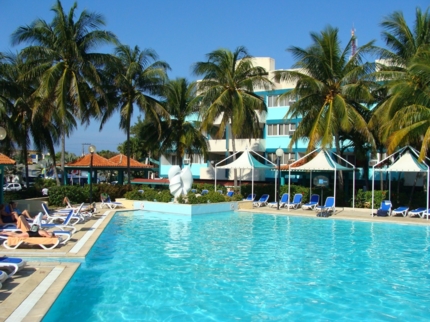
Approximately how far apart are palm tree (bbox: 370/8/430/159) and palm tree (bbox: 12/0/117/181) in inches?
652

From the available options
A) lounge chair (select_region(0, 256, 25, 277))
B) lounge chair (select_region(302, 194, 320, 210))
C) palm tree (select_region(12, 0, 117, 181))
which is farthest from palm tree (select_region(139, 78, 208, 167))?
lounge chair (select_region(0, 256, 25, 277))

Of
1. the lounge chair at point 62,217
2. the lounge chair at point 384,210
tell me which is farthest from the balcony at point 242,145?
the lounge chair at point 62,217

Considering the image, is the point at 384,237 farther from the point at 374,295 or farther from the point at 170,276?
the point at 170,276

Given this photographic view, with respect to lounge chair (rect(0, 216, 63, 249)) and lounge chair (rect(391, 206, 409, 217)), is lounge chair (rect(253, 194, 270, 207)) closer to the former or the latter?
lounge chair (rect(391, 206, 409, 217))

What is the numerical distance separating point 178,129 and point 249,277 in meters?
26.0

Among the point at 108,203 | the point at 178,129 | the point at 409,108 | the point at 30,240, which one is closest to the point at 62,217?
the point at 30,240

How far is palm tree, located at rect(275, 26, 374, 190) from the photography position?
24328mm

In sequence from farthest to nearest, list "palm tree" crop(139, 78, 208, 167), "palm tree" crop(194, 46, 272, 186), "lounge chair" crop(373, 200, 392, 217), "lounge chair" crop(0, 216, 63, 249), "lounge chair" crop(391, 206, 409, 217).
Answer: "palm tree" crop(139, 78, 208, 167) < "palm tree" crop(194, 46, 272, 186) < "lounge chair" crop(391, 206, 409, 217) < "lounge chair" crop(373, 200, 392, 217) < "lounge chair" crop(0, 216, 63, 249)

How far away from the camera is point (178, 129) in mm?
35594

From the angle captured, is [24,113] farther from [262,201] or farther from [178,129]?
[262,201]

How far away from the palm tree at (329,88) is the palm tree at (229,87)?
3.65 m

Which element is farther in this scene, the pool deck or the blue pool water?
the blue pool water

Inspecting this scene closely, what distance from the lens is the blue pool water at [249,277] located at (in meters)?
8.20

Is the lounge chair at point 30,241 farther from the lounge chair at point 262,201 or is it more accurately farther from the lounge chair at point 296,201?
the lounge chair at point 262,201
